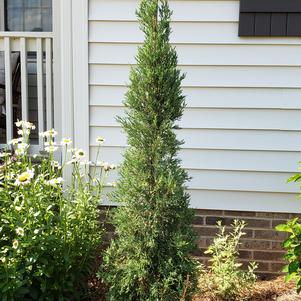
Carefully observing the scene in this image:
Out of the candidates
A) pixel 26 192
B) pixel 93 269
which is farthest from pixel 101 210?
pixel 26 192

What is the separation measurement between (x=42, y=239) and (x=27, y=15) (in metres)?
4.29

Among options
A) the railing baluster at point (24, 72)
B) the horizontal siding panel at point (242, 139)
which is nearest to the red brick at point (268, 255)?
the horizontal siding panel at point (242, 139)

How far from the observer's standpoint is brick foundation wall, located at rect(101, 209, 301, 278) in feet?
12.7

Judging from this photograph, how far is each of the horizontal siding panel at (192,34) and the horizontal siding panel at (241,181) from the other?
1.02 m

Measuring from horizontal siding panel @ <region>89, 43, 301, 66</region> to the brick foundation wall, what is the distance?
1.19 m

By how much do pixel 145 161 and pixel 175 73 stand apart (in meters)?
0.51

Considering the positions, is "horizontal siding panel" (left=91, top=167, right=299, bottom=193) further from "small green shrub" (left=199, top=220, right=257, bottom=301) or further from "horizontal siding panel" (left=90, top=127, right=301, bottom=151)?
"small green shrub" (left=199, top=220, right=257, bottom=301)

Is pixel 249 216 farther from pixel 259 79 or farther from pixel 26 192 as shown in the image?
pixel 26 192

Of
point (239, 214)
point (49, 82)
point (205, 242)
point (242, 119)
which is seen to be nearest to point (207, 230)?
point (205, 242)

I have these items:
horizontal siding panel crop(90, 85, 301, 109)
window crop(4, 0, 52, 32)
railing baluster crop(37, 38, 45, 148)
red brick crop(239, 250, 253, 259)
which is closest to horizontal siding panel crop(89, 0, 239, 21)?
horizontal siding panel crop(90, 85, 301, 109)

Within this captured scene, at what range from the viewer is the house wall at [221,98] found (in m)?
Answer: 3.69

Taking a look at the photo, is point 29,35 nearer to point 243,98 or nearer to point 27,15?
point 243,98

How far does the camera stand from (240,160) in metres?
3.80

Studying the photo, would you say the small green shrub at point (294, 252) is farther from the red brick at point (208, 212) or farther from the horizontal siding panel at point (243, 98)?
the horizontal siding panel at point (243, 98)
